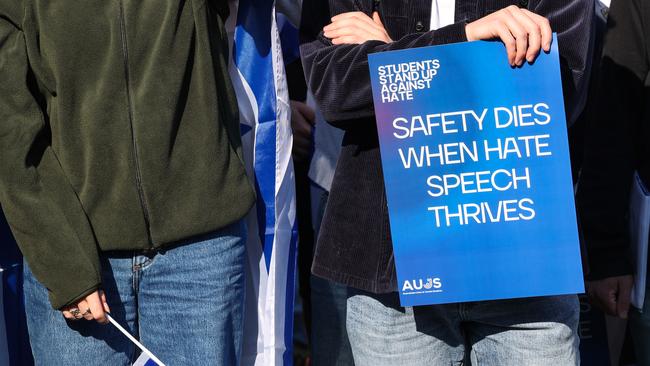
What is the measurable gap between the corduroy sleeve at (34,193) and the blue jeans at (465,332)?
66 centimetres

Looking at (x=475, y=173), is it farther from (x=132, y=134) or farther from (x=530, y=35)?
(x=132, y=134)

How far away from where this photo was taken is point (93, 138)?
2.31m

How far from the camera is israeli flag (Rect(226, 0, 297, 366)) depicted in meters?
2.71

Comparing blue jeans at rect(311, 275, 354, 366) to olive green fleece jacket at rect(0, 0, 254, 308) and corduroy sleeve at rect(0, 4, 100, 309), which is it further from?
corduroy sleeve at rect(0, 4, 100, 309)

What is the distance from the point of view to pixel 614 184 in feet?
8.47

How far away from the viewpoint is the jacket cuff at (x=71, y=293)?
2275 millimetres

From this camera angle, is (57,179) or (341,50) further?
(57,179)

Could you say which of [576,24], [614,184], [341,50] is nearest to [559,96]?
[576,24]

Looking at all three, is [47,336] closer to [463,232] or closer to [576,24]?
[463,232]

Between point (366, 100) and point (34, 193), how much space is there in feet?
2.76

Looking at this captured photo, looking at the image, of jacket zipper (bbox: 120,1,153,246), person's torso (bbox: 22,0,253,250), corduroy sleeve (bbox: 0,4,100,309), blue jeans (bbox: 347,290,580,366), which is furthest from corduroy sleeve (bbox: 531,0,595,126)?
corduroy sleeve (bbox: 0,4,100,309)

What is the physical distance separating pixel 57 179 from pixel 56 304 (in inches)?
11.7

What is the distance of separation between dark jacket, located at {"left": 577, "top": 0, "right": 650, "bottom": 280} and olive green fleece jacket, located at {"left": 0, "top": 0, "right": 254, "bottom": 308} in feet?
3.41

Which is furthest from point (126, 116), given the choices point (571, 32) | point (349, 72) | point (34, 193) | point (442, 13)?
point (571, 32)
